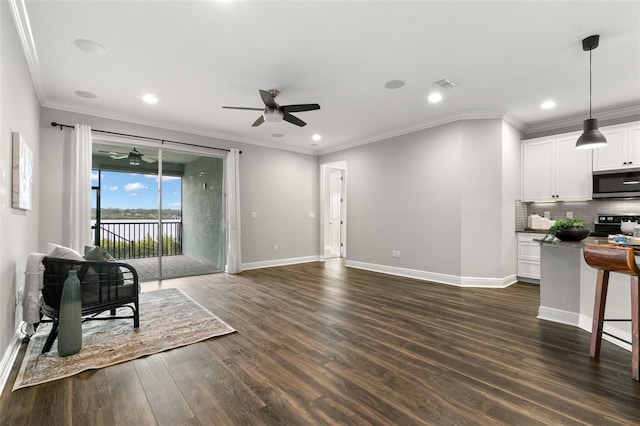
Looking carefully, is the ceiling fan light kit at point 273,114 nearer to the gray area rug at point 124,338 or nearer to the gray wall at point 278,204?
the gray area rug at point 124,338

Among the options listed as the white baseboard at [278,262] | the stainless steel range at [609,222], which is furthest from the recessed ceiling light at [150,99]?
the stainless steel range at [609,222]

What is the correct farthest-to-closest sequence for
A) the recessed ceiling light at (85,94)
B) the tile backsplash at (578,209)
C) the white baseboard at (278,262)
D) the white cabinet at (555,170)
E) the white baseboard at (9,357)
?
the white baseboard at (278,262), the white cabinet at (555,170), the tile backsplash at (578,209), the recessed ceiling light at (85,94), the white baseboard at (9,357)

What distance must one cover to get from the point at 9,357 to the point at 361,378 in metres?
2.75

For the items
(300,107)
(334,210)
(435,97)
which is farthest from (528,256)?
Answer: (334,210)

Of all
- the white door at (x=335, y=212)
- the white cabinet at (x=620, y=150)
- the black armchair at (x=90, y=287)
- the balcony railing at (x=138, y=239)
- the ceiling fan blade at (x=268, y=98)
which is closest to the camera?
the black armchair at (x=90, y=287)

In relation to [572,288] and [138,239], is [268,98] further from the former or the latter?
[138,239]

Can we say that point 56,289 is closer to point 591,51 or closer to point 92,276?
point 92,276

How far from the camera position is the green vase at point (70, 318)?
2410 mm

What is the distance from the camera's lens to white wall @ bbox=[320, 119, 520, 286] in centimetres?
479

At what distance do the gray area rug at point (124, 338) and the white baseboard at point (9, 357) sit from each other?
7 cm

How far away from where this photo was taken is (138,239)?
23.4 ft

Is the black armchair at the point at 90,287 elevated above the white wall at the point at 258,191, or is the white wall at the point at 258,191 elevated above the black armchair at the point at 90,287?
the white wall at the point at 258,191

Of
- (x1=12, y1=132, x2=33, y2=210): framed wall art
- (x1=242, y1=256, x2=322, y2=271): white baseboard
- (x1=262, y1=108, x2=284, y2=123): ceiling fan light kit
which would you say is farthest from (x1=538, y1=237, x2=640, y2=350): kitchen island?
(x1=12, y1=132, x2=33, y2=210): framed wall art

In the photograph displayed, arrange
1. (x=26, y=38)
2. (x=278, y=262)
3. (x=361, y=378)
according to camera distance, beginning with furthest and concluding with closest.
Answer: (x=278, y=262) → (x=26, y=38) → (x=361, y=378)
